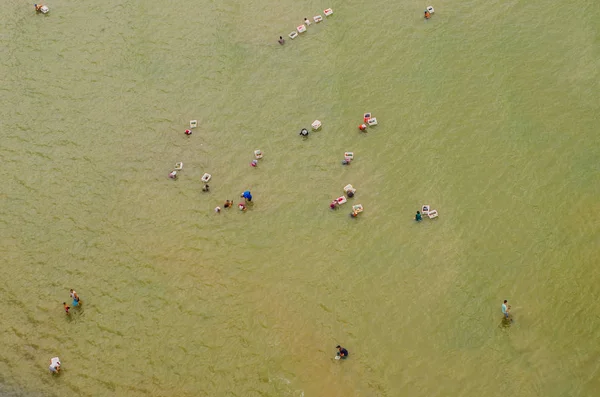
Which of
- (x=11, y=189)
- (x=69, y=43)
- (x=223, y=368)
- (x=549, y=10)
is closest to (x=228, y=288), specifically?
(x=223, y=368)

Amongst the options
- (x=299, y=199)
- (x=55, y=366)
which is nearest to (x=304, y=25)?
(x=299, y=199)

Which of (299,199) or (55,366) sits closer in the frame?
(55,366)

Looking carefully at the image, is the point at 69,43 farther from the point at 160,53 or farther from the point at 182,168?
the point at 182,168

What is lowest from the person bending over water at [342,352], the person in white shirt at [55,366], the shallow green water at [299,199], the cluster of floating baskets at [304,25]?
the person in white shirt at [55,366]

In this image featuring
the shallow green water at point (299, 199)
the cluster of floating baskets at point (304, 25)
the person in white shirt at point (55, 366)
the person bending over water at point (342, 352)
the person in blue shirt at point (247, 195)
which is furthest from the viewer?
the cluster of floating baskets at point (304, 25)

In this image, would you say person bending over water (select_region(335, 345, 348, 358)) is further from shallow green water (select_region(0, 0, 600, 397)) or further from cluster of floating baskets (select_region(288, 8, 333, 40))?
cluster of floating baskets (select_region(288, 8, 333, 40))

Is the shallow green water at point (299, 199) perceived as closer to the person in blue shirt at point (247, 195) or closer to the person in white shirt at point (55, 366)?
the person in white shirt at point (55, 366)

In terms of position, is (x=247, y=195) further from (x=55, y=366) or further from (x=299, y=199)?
(x=55, y=366)

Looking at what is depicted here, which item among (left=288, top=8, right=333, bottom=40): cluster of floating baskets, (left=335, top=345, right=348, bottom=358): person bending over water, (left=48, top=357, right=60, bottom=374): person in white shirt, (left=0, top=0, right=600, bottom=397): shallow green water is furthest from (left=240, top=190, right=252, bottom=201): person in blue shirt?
(left=288, top=8, right=333, bottom=40): cluster of floating baskets

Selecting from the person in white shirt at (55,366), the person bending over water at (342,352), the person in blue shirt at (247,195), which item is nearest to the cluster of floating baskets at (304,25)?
the person in blue shirt at (247,195)
